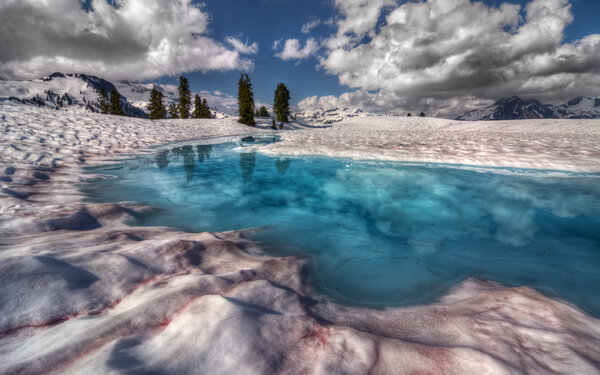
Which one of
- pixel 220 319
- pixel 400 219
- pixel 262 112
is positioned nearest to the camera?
pixel 220 319

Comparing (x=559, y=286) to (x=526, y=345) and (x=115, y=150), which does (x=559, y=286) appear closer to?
(x=526, y=345)

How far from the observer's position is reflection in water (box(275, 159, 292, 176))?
8723 mm

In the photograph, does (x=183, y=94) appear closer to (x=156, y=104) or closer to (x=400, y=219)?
(x=156, y=104)

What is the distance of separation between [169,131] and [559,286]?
914 inches

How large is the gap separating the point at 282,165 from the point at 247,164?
1511 millimetres

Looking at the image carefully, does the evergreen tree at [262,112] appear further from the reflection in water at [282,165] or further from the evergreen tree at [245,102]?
the reflection in water at [282,165]

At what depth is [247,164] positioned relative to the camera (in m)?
9.86

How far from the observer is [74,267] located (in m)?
2.13

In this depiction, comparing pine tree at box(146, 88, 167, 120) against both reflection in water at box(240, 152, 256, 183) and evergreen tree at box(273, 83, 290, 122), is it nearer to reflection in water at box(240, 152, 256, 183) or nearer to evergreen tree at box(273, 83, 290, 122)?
evergreen tree at box(273, 83, 290, 122)

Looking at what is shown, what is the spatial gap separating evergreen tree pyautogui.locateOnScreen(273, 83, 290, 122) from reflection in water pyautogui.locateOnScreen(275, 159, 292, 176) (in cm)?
4583

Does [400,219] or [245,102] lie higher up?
[245,102]

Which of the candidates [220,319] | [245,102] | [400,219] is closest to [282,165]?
[400,219]

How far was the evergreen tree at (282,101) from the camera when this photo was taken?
171 ft

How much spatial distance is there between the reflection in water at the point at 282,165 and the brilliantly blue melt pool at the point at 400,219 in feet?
0.80
